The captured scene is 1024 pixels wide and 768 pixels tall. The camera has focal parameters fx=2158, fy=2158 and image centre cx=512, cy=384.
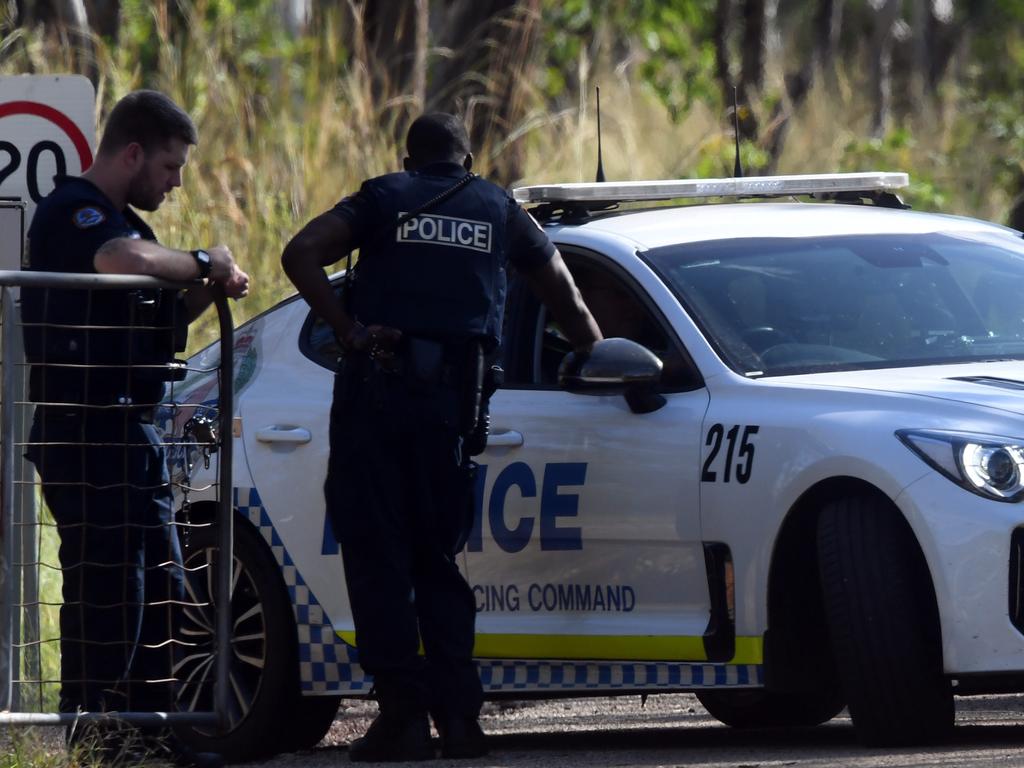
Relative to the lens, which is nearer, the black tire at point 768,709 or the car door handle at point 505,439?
the car door handle at point 505,439

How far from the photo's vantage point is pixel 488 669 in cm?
607

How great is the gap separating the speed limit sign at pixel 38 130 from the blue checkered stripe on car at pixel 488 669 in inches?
51.8

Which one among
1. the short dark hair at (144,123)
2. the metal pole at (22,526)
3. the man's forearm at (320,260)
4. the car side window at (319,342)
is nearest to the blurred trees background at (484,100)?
the car side window at (319,342)

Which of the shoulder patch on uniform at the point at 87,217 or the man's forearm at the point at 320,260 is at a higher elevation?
the shoulder patch on uniform at the point at 87,217

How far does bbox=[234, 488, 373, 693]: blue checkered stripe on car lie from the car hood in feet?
5.01

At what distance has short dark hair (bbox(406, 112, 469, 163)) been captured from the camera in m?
5.87

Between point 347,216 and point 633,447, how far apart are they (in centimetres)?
98

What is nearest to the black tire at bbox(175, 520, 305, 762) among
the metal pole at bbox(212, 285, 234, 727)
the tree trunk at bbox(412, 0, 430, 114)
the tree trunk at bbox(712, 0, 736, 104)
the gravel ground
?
the gravel ground

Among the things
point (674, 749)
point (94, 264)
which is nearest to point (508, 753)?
point (674, 749)

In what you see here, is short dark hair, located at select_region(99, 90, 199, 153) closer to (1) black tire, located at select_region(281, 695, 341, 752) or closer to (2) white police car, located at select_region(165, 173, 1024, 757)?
(2) white police car, located at select_region(165, 173, 1024, 757)

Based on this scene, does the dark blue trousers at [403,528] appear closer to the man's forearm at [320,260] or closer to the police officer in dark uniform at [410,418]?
the police officer in dark uniform at [410,418]

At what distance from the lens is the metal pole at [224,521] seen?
5.49m

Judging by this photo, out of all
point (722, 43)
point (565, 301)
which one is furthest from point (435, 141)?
point (722, 43)

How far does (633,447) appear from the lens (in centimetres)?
579
